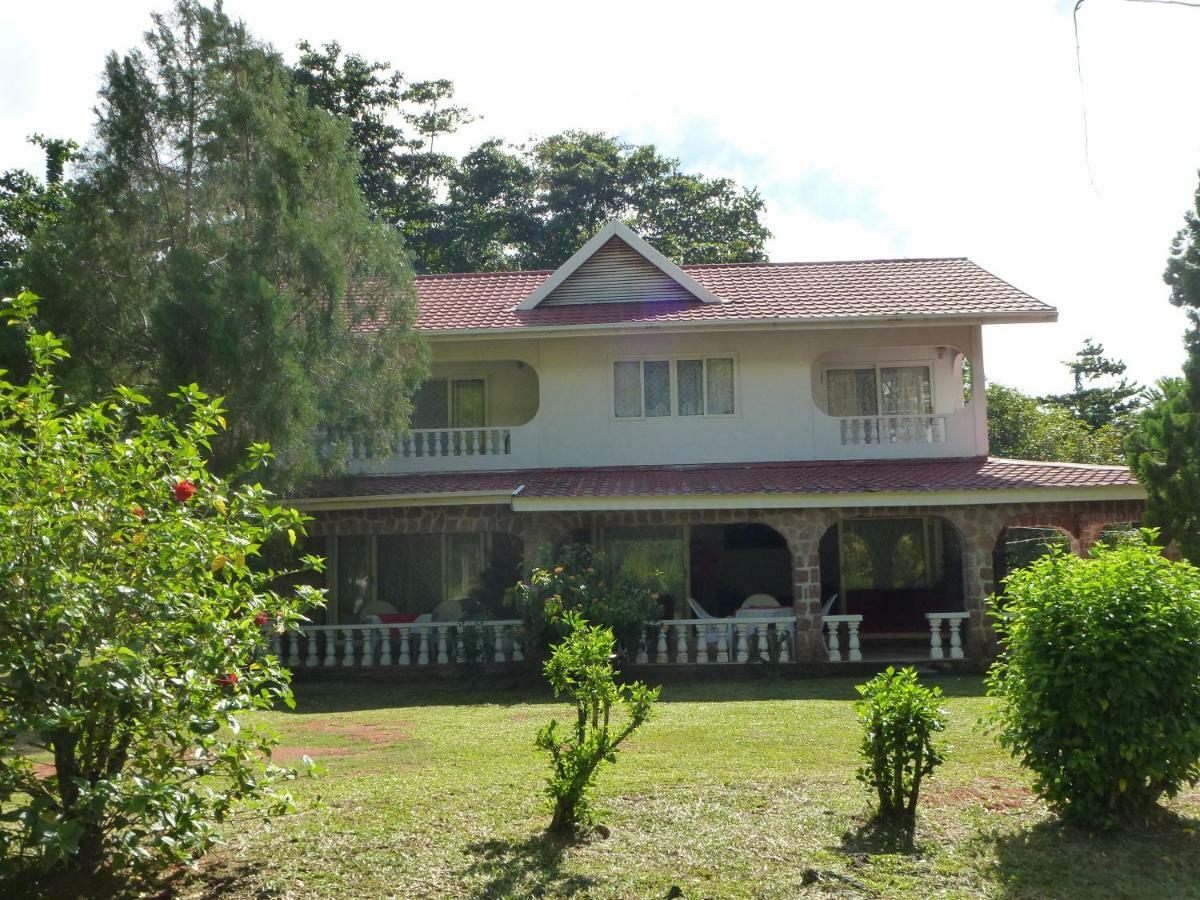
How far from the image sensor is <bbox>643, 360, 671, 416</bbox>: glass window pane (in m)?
18.1

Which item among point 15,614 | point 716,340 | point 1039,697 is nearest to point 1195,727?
point 1039,697

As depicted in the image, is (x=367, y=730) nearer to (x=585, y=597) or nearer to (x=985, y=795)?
(x=585, y=597)

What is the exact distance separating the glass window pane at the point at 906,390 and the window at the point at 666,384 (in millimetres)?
2605

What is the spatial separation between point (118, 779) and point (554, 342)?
1305 centimetres

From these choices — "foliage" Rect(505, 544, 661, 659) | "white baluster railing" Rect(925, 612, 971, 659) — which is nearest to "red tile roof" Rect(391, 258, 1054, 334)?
"foliage" Rect(505, 544, 661, 659)

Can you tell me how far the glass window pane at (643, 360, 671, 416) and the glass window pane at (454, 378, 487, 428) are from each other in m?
2.76

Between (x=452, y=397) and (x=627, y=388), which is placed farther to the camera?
(x=452, y=397)

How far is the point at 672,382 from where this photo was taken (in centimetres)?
1811

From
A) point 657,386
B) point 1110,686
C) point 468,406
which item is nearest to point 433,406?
point 468,406

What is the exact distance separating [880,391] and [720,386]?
8.66 feet

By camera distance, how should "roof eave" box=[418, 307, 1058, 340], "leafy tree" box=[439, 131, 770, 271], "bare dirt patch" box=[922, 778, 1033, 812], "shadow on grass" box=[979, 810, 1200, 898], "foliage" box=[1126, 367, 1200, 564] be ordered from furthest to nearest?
1. "leafy tree" box=[439, 131, 770, 271]
2. "roof eave" box=[418, 307, 1058, 340]
3. "foliage" box=[1126, 367, 1200, 564]
4. "bare dirt patch" box=[922, 778, 1033, 812]
5. "shadow on grass" box=[979, 810, 1200, 898]

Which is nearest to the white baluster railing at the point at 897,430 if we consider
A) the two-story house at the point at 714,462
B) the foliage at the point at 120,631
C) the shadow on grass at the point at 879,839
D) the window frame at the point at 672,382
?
the two-story house at the point at 714,462

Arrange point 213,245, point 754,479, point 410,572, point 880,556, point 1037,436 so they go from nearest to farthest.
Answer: point 213,245
point 754,479
point 410,572
point 880,556
point 1037,436

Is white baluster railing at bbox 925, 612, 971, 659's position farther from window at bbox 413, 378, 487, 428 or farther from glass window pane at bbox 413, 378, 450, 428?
glass window pane at bbox 413, 378, 450, 428
